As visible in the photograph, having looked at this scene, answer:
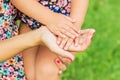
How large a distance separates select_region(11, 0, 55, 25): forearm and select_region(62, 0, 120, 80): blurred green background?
1.19 m

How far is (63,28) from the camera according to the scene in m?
2.48

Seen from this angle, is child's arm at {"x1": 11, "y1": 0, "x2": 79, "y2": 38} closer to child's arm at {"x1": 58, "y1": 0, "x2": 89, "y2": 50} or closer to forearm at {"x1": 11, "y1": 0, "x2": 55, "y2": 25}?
forearm at {"x1": 11, "y1": 0, "x2": 55, "y2": 25}

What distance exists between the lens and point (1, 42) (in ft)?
8.38

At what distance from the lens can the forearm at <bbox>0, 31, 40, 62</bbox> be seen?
2.49m

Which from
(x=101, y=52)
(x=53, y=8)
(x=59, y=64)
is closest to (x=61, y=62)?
(x=59, y=64)

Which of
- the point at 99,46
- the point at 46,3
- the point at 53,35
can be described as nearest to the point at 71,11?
the point at 46,3

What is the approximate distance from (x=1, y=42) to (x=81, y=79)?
1279 millimetres

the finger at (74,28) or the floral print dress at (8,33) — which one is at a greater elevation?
the finger at (74,28)

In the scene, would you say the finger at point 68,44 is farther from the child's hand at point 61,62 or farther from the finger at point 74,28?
the child's hand at point 61,62

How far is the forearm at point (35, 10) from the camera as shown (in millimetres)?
2580

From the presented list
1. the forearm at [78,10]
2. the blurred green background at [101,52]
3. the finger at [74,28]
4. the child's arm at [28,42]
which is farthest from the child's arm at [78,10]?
the blurred green background at [101,52]

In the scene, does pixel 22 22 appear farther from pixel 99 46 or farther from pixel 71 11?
pixel 99 46

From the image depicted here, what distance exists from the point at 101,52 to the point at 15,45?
160cm

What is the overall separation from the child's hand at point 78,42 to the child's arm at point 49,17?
0.02 meters
